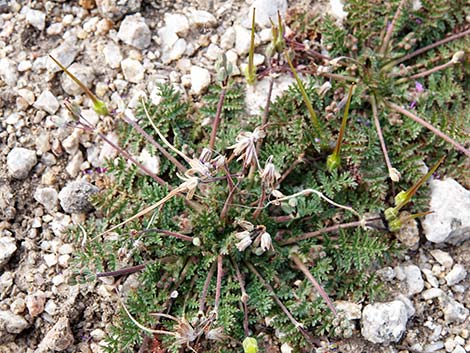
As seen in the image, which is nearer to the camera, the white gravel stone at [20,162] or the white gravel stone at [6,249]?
the white gravel stone at [6,249]

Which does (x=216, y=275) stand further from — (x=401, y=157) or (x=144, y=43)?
(x=144, y=43)

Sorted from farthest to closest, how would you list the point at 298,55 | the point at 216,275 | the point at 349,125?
the point at 298,55 < the point at 349,125 < the point at 216,275

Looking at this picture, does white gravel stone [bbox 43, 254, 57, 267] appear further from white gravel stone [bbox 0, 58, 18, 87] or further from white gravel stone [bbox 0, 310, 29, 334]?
white gravel stone [bbox 0, 58, 18, 87]

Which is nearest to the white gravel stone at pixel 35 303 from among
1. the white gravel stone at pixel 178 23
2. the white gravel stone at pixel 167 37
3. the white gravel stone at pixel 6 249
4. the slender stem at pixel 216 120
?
the white gravel stone at pixel 6 249

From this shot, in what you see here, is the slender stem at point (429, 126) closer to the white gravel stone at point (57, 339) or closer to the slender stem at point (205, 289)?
the slender stem at point (205, 289)

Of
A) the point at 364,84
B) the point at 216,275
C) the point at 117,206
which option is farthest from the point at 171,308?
the point at 364,84

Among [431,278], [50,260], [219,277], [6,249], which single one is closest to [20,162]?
[6,249]
